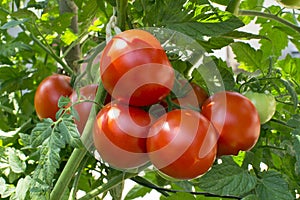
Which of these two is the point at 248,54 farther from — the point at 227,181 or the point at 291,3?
the point at 227,181

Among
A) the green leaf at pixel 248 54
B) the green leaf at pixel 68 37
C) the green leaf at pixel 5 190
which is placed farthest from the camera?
the green leaf at pixel 68 37

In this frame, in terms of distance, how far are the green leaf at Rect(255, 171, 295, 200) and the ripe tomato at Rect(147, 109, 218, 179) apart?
101mm

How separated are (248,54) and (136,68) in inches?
12.0

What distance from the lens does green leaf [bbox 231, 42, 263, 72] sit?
0.66 meters

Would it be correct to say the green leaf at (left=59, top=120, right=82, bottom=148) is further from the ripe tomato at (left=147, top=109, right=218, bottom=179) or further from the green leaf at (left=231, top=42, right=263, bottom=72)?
the green leaf at (left=231, top=42, right=263, bottom=72)

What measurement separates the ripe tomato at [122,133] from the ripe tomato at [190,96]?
45 mm

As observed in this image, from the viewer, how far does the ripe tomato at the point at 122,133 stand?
418 millimetres

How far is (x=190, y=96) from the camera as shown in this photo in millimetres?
467

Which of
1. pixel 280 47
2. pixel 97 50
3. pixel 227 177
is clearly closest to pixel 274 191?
pixel 227 177

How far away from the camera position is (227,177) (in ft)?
1.59

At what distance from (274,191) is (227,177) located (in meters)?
0.05

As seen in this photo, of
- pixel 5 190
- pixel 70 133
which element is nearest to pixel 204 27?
pixel 70 133

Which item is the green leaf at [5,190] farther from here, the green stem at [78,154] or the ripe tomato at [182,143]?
the ripe tomato at [182,143]

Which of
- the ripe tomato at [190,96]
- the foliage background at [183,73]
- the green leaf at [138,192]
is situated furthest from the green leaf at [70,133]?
the green leaf at [138,192]
